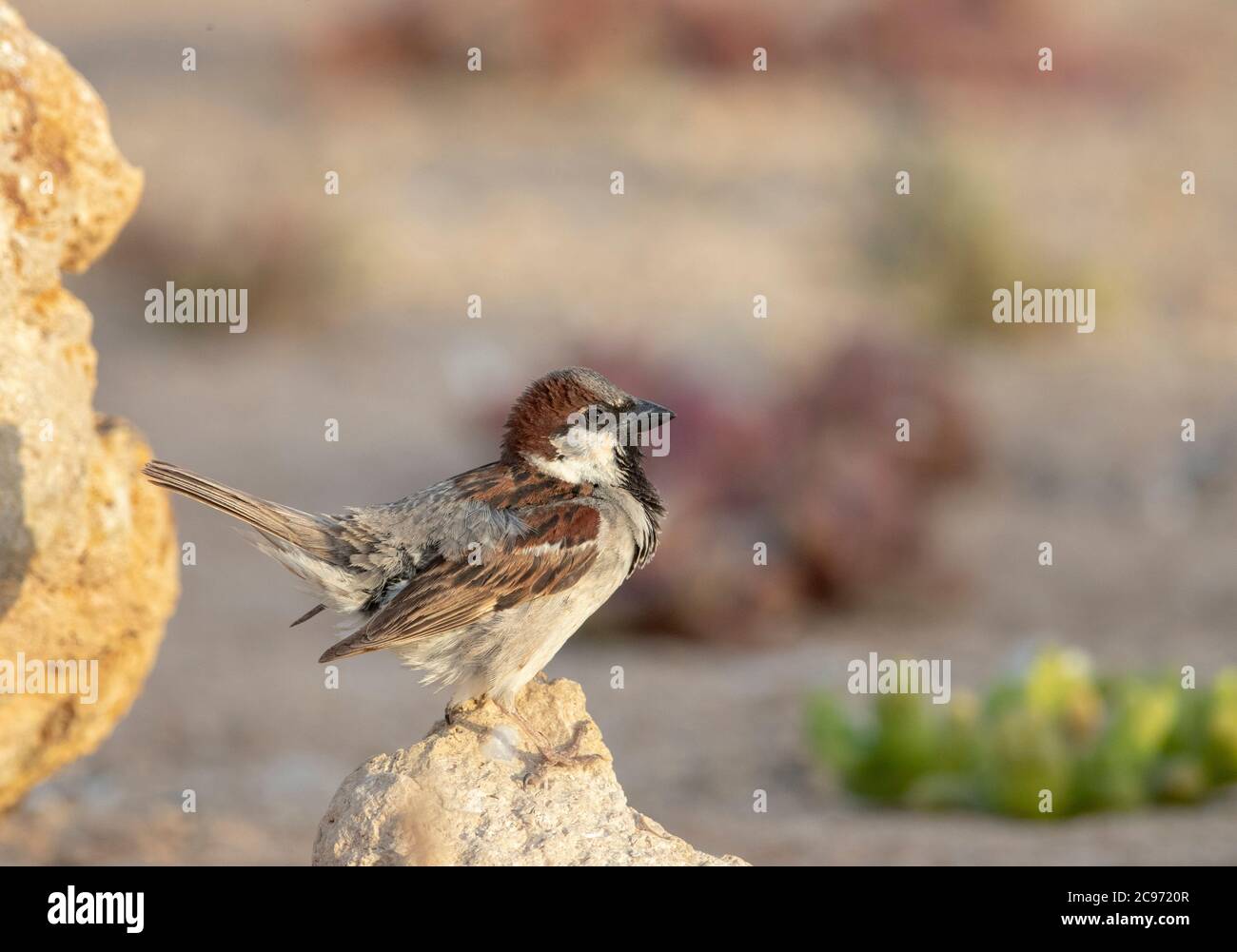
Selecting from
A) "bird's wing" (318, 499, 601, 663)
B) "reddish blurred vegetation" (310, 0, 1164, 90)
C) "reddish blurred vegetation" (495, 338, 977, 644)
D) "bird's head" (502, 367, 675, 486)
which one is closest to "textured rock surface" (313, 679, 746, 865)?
"bird's wing" (318, 499, 601, 663)

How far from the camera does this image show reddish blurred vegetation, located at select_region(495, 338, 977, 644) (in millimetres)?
9977

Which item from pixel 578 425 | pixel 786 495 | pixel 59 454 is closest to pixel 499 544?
pixel 578 425

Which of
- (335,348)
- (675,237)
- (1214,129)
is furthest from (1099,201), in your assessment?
(335,348)

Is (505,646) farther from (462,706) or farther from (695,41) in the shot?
(695,41)

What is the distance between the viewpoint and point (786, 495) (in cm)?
1045

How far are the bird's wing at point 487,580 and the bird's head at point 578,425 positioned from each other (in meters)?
0.23

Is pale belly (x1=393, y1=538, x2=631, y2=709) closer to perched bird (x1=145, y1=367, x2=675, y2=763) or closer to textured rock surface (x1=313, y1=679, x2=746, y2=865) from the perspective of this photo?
perched bird (x1=145, y1=367, x2=675, y2=763)

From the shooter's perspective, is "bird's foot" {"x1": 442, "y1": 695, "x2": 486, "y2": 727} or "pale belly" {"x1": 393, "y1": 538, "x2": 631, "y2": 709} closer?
"pale belly" {"x1": 393, "y1": 538, "x2": 631, "y2": 709}

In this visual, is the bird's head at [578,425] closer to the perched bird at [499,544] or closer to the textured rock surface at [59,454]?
the perched bird at [499,544]

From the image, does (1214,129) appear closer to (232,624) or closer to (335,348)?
(335,348)

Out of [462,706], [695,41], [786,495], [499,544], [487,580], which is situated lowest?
[462,706]

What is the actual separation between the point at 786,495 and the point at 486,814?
6313mm

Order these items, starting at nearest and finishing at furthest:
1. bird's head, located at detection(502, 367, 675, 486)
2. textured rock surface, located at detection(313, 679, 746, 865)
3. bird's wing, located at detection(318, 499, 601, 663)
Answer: textured rock surface, located at detection(313, 679, 746, 865), bird's wing, located at detection(318, 499, 601, 663), bird's head, located at detection(502, 367, 675, 486)

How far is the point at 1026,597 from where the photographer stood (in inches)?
414
